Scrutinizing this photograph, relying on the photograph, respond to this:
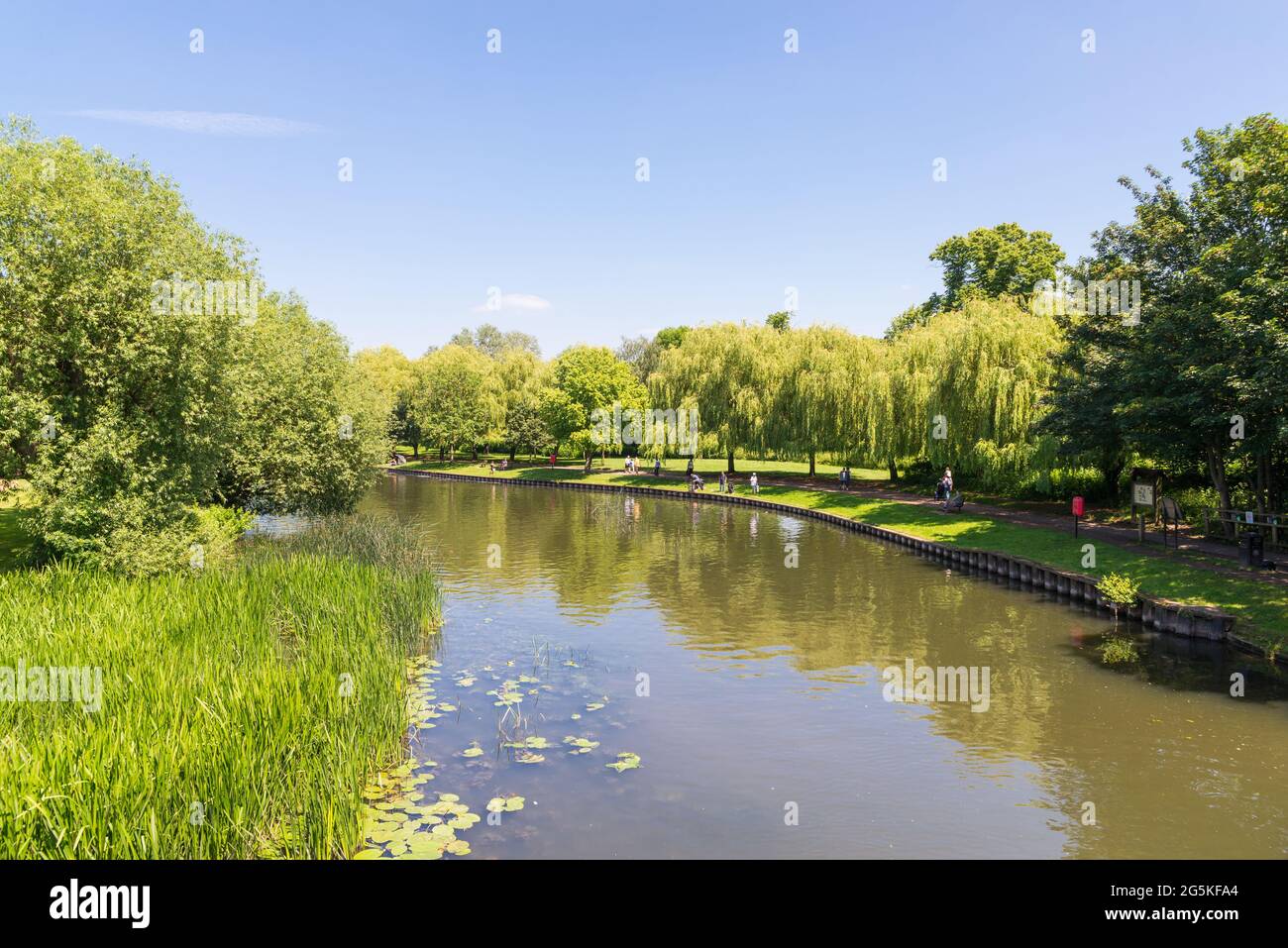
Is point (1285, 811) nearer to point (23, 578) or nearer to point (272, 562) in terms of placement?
point (272, 562)

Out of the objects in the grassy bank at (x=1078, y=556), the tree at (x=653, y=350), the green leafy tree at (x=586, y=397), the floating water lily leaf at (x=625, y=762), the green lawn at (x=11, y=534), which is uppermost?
the tree at (x=653, y=350)

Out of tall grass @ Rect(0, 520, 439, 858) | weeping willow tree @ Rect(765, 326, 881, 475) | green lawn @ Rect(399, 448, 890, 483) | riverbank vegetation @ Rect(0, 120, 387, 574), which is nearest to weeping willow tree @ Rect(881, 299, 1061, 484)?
weeping willow tree @ Rect(765, 326, 881, 475)

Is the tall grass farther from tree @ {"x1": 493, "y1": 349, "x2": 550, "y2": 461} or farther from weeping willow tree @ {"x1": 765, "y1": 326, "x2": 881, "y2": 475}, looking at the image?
tree @ {"x1": 493, "y1": 349, "x2": 550, "y2": 461}

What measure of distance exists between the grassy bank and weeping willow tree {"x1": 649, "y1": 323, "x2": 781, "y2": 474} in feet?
24.2

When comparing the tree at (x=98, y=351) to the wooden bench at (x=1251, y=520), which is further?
the wooden bench at (x=1251, y=520)

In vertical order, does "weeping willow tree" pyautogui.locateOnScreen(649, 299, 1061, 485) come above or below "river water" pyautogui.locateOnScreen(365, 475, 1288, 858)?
above

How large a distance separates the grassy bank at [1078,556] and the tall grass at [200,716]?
2028 cm

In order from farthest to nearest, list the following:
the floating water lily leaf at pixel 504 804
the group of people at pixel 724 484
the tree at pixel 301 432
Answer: the group of people at pixel 724 484
the tree at pixel 301 432
the floating water lily leaf at pixel 504 804

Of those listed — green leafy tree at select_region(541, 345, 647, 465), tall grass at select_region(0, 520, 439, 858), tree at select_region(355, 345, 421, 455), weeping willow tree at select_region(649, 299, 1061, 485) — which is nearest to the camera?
tall grass at select_region(0, 520, 439, 858)

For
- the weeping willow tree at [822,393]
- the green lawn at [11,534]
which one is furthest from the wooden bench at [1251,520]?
the green lawn at [11,534]

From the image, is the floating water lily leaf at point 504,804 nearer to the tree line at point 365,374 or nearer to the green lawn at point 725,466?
the tree line at point 365,374

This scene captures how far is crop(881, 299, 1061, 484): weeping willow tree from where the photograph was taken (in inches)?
1474

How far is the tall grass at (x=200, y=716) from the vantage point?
27.2 feet
